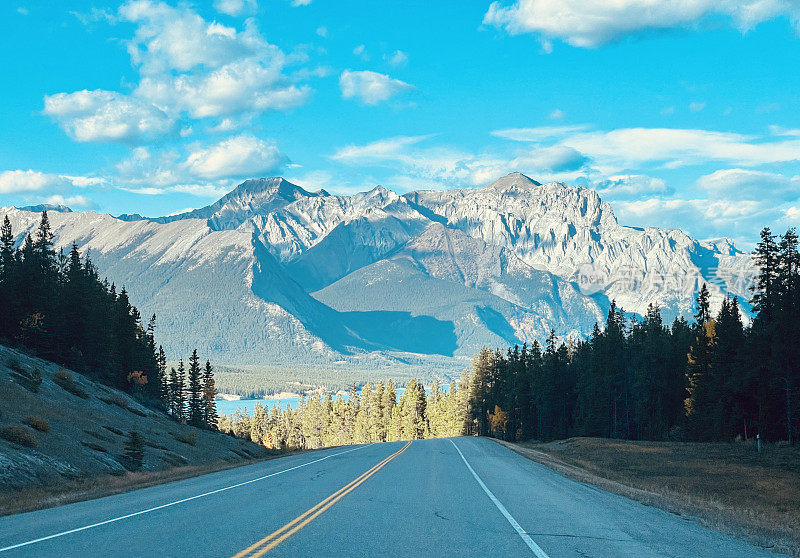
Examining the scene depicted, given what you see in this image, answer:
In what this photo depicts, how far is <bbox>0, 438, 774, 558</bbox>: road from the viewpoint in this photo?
11258mm

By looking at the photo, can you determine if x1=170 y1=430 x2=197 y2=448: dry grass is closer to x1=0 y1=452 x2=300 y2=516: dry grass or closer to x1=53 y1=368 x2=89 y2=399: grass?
x1=53 y1=368 x2=89 y2=399: grass

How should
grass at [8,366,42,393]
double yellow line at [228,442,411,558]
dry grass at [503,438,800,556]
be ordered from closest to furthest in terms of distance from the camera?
double yellow line at [228,442,411,558], dry grass at [503,438,800,556], grass at [8,366,42,393]

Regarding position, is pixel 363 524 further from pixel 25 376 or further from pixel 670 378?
pixel 670 378

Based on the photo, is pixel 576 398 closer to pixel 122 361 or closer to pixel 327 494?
pixel 122 361

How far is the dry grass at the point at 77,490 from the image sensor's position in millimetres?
18156

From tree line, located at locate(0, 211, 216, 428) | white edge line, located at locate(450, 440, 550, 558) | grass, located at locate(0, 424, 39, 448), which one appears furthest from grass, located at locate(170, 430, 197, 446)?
white edge line, located at locate(450, 440, 550, 558)

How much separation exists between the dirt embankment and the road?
3193mm

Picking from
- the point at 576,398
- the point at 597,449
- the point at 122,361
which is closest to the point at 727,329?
the point at 597,449

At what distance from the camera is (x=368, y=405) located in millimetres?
153625

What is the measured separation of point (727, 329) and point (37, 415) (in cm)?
5537

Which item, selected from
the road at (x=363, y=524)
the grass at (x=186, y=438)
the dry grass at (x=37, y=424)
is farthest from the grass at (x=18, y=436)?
the grass at (x=186, y=438)

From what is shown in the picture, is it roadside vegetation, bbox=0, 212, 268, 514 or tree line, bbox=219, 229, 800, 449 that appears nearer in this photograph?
roadside vegetation, bbox=0, 212, 268, 514

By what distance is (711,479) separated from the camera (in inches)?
1431

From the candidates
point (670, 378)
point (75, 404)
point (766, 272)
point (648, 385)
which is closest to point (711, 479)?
point (766, 272)
